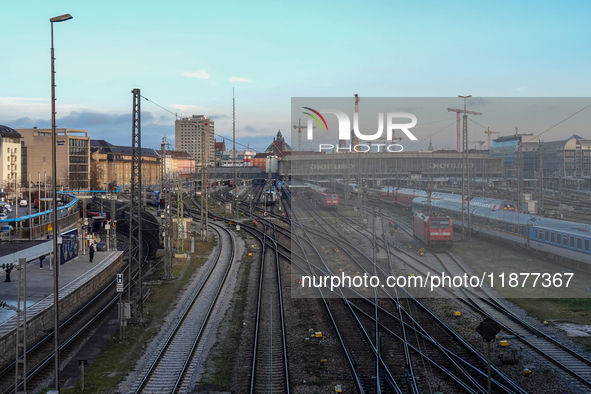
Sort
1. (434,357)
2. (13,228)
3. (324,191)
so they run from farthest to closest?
(324,191) < (13,228) < (434,357)

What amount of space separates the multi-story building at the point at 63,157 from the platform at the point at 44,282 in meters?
50.9

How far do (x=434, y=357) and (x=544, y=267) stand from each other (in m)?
13.4

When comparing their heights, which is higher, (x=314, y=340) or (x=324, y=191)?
(x=324, y=191)

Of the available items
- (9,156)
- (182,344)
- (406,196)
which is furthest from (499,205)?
(9,156)

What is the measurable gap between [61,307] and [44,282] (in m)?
4.42

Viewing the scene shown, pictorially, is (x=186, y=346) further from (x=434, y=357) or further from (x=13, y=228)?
(x=13, y=228)

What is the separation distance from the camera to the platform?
1647cm

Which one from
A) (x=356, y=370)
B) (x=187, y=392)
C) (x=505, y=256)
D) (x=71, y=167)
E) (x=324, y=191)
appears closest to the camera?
(x=187, y=392)

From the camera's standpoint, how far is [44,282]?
21.5 metres

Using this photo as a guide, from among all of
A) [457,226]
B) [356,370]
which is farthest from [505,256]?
[356,370]

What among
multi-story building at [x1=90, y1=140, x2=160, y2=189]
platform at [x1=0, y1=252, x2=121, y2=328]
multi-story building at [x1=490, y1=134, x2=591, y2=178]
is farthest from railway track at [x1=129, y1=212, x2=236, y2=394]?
multi-story building at [x1=90, y1=140, x2=160, y2=189]

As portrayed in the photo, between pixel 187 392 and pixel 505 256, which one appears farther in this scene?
pixel 505 256

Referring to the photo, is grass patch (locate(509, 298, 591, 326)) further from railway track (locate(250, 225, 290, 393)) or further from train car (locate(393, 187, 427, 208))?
train car (locate(393, 187, 427, 208))

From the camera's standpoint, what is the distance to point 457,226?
35031mm
